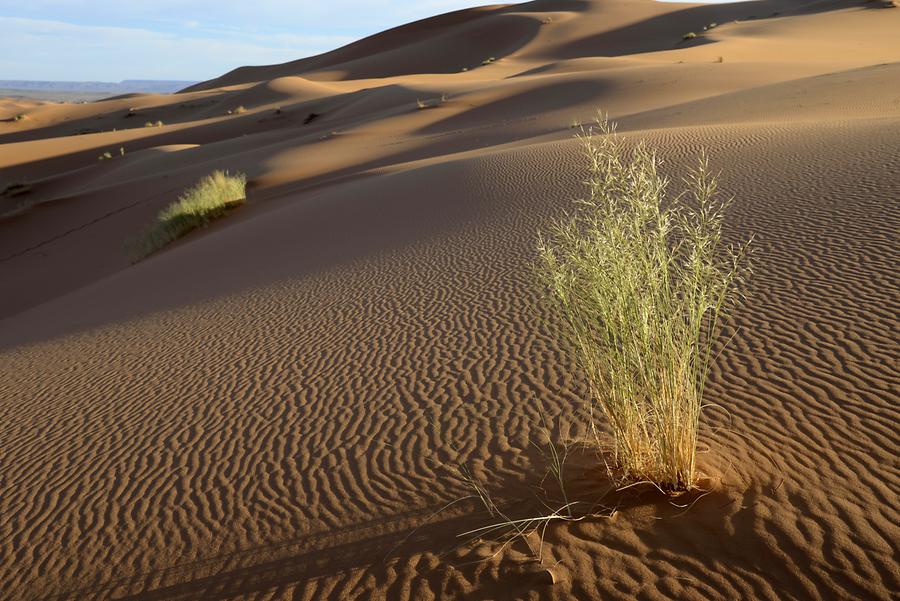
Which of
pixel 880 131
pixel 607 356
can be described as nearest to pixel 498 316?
pixel 607 356

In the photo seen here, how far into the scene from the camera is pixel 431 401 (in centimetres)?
572

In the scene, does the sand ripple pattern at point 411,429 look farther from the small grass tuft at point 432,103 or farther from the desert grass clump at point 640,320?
the small grass tuft at point 432,103

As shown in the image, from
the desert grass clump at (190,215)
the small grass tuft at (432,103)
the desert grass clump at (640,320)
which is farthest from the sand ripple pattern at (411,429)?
the small grass tuft at (432,103)

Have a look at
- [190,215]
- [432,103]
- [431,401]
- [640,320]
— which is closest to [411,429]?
[431,401]

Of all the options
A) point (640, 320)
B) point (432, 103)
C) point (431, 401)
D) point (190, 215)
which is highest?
point (640, 320)

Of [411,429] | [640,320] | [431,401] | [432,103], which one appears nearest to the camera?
[640,320]

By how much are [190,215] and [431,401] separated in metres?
14.6

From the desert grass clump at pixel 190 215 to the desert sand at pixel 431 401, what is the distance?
7.10 ft

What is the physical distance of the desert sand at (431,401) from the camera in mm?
3658

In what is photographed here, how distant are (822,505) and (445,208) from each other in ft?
30.7

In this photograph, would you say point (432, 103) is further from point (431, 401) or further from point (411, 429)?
point (411, 429)

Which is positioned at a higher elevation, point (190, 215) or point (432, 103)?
point (432, 103)

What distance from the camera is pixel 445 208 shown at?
12.4m

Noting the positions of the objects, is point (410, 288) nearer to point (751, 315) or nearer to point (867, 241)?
point (751, 315)
